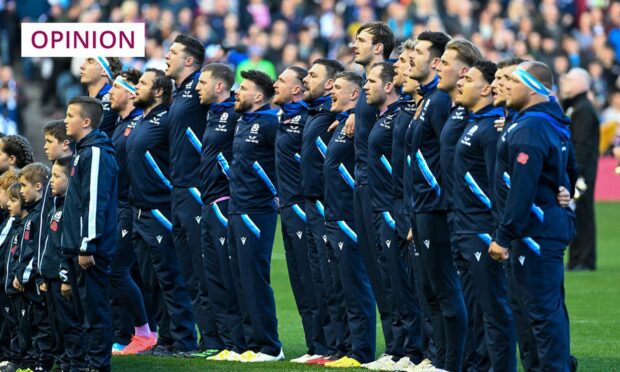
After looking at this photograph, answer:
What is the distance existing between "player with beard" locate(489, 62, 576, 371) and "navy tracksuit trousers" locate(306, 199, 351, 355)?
306cm

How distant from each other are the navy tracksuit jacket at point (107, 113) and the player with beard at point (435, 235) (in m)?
4.07

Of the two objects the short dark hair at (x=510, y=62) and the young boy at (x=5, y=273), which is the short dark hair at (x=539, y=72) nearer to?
the short dark hair at (x=510, y=62)

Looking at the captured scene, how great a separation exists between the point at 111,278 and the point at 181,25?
1590cm

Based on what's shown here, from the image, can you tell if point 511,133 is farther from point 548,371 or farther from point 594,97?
point 594,97

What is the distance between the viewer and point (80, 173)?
440 inches

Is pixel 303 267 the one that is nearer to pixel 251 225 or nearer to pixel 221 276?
Answer: pixel 251 225

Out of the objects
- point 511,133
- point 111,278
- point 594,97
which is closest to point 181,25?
point 594,97

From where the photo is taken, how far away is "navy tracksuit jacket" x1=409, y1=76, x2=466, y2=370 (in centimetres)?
1080

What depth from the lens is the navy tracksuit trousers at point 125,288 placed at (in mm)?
13672

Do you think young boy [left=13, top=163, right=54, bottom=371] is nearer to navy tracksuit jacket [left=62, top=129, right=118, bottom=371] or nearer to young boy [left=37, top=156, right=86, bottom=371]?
young boy [left=37, top=156, right=86, bottom=371]

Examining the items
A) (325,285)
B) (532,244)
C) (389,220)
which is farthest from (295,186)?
(532,244)

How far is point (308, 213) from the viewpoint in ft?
41.6

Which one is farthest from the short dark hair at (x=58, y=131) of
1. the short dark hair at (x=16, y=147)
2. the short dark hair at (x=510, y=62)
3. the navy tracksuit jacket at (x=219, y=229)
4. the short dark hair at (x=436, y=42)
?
the short dark hair at (x=510, y=62)

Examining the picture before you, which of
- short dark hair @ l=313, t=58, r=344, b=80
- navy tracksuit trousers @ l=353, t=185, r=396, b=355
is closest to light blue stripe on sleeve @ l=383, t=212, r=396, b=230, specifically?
navy tracksuit trousers @ l=353, t=185, r=396, b=355
